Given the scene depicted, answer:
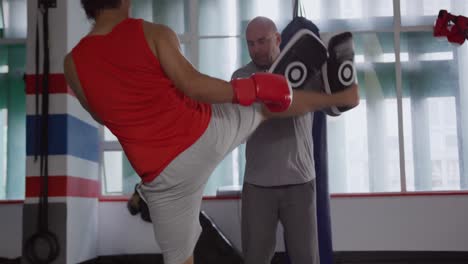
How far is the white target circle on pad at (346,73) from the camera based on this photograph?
2510mm

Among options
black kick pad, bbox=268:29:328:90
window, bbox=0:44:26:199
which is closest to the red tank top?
black kick pad, bbox=268:29:328:90

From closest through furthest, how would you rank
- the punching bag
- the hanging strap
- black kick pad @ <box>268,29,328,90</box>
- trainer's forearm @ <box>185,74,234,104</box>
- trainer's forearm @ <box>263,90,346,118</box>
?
trainer's forearm @ <box>185,74,234,104</box> → trainer's forearm @ <box>263,90,346,118</box> → black kick pad @ <box>268,29,328,90</box> → the punching bag → the hanging strap

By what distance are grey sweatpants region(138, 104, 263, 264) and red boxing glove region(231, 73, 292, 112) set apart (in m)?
0.16

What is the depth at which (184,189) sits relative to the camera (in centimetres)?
188

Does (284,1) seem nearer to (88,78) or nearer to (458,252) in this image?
(458,252)

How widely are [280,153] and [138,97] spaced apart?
1120 mm

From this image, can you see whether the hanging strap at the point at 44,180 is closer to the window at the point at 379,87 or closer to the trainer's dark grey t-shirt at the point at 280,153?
the window at the point at 379,87

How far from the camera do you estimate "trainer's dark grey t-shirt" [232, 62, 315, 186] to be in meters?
2.75

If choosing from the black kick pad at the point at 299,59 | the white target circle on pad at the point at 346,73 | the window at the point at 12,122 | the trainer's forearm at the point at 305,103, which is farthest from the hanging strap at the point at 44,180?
the trainer's forearm at the point at 305,103

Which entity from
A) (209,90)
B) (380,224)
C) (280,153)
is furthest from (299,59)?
(380,224)

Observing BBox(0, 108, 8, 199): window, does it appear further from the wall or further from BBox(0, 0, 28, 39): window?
BBox(0, 0, 28, 39): window

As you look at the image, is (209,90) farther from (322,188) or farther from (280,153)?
(322,188)

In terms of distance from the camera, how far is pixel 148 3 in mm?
5316

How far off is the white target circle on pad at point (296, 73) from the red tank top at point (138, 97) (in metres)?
0.67
